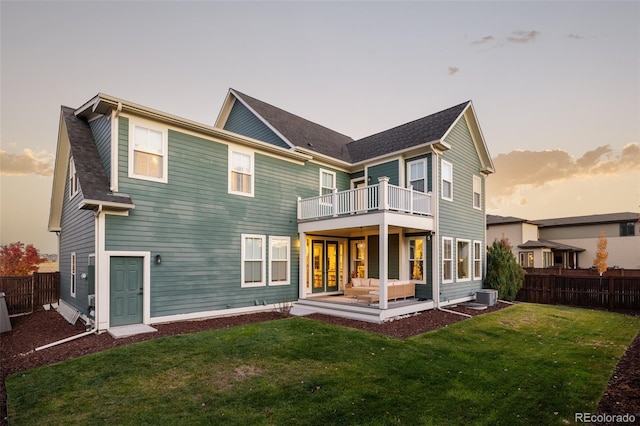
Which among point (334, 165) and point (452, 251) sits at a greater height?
point (334, 165)

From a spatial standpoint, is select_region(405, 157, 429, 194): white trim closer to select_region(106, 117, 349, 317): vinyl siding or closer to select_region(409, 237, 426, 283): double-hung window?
select_region(409, 237, 426, 283): double-hung window

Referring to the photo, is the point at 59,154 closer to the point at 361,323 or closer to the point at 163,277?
the point at 163,277

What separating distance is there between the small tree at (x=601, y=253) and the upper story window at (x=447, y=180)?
25.5 m

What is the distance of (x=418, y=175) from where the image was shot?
540 inches

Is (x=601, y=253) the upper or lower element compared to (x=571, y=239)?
lower

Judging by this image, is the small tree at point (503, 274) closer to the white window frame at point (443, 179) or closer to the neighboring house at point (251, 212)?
the neighboring house at point (251, 212)

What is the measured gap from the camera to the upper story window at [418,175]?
534 inches

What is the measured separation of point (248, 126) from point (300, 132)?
2644 mm

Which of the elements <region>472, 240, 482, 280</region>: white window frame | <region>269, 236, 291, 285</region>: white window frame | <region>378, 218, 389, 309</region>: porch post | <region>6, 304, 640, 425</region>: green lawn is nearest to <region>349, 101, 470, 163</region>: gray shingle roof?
<region>378, 218, 389, 309</region>: porch post

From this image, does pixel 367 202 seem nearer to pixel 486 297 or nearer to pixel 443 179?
pixel 443 179

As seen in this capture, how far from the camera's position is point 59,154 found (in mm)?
13219

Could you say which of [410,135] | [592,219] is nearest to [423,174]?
[410,135]

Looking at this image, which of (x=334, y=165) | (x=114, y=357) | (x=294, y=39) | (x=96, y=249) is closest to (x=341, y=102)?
(x=294, y=39)

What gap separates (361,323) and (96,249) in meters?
7.88
